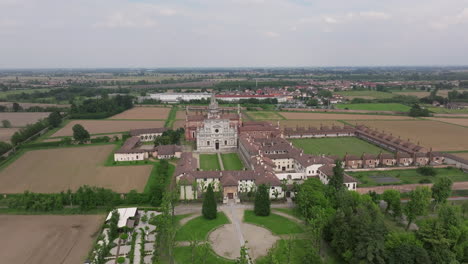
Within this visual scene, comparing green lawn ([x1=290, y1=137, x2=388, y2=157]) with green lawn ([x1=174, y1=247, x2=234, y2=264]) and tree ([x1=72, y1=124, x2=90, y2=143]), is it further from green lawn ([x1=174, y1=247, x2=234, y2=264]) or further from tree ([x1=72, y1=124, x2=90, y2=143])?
tree ([x1=72, y1=124, x2=90, y2=143])

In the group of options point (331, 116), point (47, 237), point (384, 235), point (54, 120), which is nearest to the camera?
point (384, 235)

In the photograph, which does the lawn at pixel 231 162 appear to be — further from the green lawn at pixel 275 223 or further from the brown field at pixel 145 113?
the brown field at pixel 145 113

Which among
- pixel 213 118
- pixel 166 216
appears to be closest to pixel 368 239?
pixel 166 216

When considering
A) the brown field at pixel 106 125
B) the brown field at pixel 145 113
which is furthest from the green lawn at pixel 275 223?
the brown field at pixel 145 113

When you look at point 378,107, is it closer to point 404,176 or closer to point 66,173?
point 404,176

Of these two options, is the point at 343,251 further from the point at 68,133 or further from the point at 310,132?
the point at 68,133

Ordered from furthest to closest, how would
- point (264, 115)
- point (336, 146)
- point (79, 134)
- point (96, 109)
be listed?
point (264, 115) < point (96, 109) < point (79, 134) < point (336, 146)

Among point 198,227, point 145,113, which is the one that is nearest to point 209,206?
point 198,227
